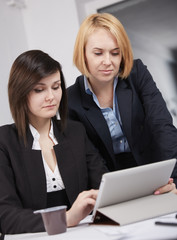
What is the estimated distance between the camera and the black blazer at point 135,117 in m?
1.90

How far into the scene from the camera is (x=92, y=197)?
1353 millimetres

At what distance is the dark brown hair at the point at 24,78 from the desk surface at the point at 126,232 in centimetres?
62

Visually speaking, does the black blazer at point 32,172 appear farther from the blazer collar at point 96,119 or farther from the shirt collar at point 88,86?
the shirt collar at point 88,86

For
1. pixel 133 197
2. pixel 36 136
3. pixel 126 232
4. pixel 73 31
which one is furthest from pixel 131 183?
pixel 73 31

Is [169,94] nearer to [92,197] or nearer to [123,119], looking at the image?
[123,119]

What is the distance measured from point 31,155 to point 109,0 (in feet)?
8.76

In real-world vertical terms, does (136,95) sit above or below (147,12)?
below

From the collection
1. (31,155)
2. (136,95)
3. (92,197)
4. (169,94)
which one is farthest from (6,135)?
A: (169,94)

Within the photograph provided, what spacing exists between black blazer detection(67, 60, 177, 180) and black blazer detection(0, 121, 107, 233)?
0.11 m

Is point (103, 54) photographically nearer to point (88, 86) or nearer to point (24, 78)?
A: point (88, 86)

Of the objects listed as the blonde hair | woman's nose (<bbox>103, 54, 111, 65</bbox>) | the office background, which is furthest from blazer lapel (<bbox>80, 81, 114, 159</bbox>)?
the office background

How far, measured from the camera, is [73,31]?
153 inches

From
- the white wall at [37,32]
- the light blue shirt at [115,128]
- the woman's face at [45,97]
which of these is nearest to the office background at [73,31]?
the white wall at [37,32]

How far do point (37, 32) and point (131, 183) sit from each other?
3142mm
